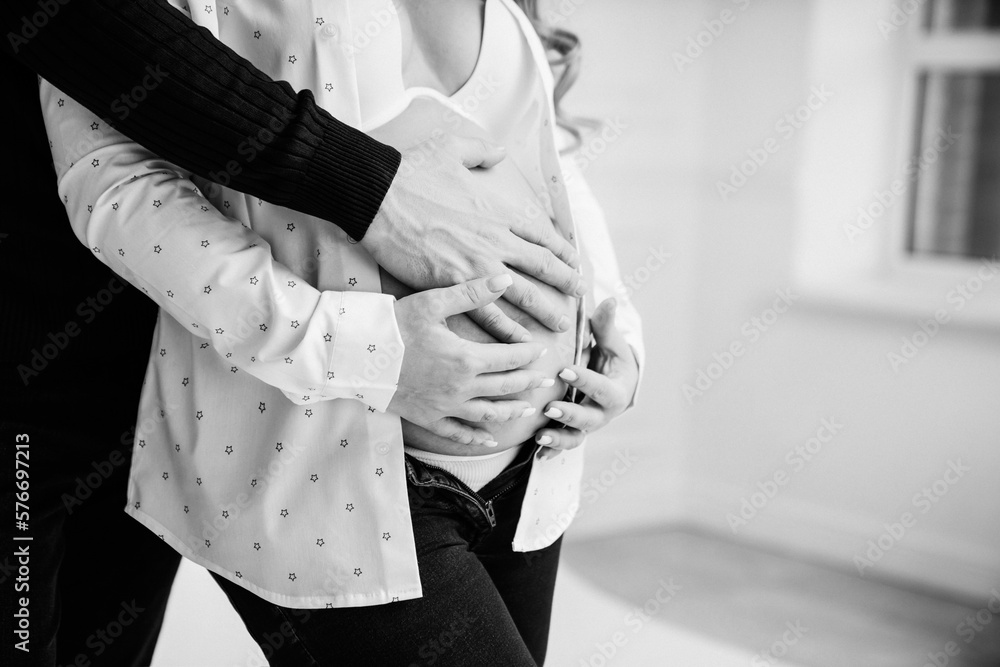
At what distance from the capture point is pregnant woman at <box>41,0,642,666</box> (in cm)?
74

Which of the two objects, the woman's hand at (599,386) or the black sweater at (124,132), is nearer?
the black sweater at (124,132)

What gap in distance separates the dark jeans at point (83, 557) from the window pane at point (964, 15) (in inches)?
96.0

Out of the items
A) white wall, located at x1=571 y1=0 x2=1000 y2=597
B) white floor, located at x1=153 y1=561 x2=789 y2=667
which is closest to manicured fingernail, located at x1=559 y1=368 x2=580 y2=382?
white floor, located at x1=153 y1=561 x2=789 y2=667

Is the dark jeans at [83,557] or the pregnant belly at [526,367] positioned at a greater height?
the pregnant belly at [526,367]

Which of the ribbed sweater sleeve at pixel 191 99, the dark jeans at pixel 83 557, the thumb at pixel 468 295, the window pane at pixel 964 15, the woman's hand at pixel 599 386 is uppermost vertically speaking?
the window pane at pixel 964 15

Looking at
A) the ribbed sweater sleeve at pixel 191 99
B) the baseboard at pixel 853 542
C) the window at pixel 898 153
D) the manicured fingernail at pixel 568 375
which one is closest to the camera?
the ribbed sweater sleeve at pixel 191 99

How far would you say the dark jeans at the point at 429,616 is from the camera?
785mm

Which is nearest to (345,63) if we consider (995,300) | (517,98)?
(517,98)

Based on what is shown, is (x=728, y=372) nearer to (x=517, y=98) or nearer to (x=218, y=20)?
(x=517, y=98)

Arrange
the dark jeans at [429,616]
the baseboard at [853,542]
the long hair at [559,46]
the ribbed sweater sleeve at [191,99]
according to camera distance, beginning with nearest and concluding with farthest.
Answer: the ribbed sweater sleeve at [191,99]
the dark jeans at [429,616]
the long hair at [559,46]
the baseboard at [853,542]

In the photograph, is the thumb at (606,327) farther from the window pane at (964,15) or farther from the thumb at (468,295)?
the window pane at (964,15)

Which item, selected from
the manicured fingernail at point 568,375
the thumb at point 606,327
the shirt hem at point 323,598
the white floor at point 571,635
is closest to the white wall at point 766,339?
the white floor at point 571,635

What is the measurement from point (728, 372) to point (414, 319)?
80.6 inches

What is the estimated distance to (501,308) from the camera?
86 centimetres
